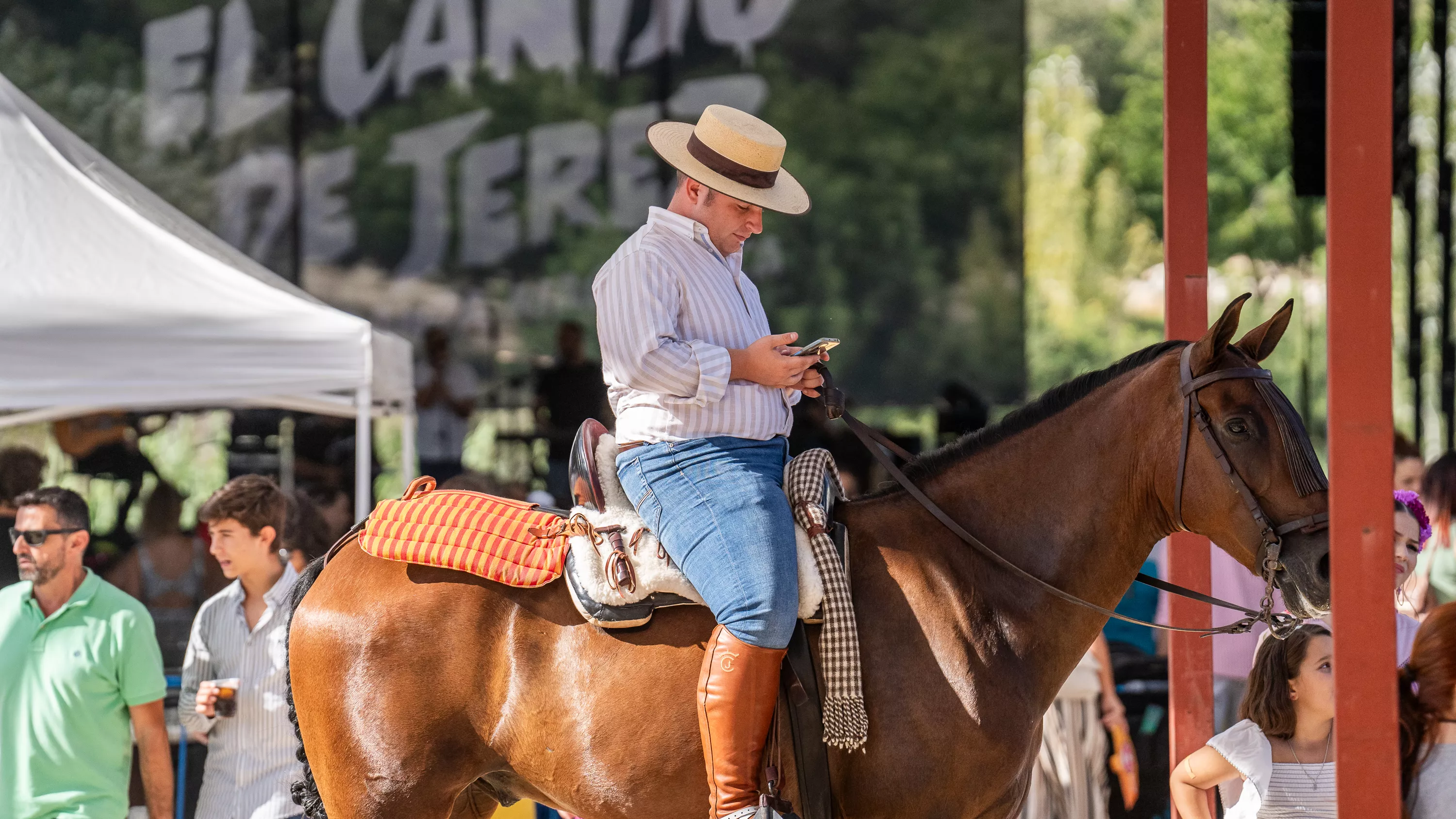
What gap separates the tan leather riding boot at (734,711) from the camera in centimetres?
304

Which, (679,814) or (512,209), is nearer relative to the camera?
(679,814)

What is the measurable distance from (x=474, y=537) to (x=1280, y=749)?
2338 millimetres

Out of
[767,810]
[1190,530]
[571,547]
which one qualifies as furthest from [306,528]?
[1190,530]

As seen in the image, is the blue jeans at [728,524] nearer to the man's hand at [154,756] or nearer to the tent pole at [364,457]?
the man's hand at [154,756]

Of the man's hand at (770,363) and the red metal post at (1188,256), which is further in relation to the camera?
the red metal post at (1188,256)

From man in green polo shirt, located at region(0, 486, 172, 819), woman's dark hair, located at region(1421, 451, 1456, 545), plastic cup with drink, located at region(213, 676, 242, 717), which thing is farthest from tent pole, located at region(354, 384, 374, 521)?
woman's dark hair, located at region(1421, 451, 1456, 545)

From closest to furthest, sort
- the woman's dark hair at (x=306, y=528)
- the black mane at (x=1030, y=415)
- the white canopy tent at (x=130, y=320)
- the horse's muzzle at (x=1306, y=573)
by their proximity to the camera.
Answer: the horse's muzzle at (x=1306, y=573) → the black mane at (x=1030, y=415) → the white canopy tent at (x=130, y=320) → the woman's dark hair at (x=306, y=528)

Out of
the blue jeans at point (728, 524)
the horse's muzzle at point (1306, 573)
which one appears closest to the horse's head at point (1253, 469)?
the horse's muzzle at point (1306, 573)

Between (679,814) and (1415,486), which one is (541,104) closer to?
(1415,486)

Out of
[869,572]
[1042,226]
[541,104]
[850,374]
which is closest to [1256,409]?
[869,572]

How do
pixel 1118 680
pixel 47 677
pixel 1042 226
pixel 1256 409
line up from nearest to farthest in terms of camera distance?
1. pixel 1256 409
2. pixel 47 677
3. pixel 1118 680
4. pixel 1042 226

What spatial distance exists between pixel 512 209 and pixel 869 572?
318 inches

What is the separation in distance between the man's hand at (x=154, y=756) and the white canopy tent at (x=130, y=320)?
4.62 ft

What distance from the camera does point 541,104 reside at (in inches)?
427
